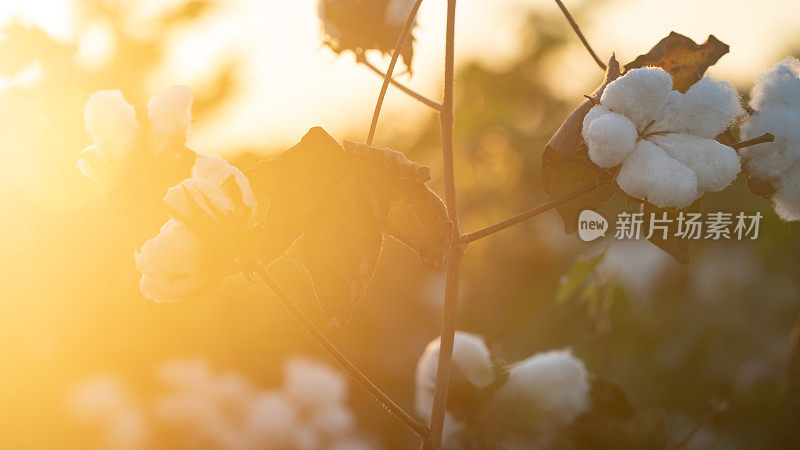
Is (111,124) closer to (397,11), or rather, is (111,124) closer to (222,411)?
(397,11)

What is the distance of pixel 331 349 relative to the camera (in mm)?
451

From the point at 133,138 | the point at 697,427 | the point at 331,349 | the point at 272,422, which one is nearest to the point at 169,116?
the point at 133,138

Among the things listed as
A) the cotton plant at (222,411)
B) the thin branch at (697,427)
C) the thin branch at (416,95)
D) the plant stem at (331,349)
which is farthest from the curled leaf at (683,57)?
the cotton plant at (222,411)

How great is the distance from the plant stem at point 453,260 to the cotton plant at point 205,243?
0.13m

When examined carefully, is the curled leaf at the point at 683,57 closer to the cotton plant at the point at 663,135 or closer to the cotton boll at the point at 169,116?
the cotton plant at the point at 663,135

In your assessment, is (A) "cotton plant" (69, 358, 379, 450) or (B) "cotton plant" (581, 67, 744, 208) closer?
(B) "cotton plant" (581, 67, 744, 208)

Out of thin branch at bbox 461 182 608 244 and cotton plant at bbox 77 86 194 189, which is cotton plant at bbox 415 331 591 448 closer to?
thin branch at bbox 461 182 608 244

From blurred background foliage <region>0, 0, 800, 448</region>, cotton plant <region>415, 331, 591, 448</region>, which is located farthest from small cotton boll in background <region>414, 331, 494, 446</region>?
blurred background foliage <region>0, 0, 800, 448</region>

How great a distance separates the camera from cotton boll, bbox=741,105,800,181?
50 cm

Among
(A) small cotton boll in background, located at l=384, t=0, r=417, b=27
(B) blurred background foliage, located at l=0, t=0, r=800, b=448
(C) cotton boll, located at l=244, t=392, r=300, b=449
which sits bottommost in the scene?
(C) cotton boll, located at l=244, t=392, r=300, b=449

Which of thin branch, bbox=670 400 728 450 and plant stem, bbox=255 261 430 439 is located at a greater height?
thin branch, bbox=670 400 728 450

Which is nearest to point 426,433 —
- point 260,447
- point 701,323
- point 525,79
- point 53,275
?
point 260,447

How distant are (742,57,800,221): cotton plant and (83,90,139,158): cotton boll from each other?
39 cm

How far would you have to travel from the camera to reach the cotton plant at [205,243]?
433mm
